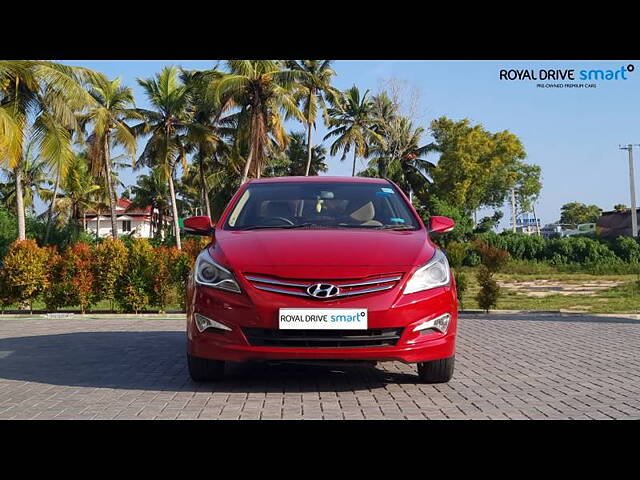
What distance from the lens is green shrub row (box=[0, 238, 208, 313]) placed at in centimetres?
1359

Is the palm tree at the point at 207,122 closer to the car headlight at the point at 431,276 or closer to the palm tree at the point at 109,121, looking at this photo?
the palm tree at the point at 109,121

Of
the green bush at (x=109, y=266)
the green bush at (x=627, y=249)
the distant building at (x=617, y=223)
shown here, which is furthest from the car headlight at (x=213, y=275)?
the distant building at (x=617, y=223)

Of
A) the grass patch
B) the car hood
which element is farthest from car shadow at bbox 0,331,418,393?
the grass patch

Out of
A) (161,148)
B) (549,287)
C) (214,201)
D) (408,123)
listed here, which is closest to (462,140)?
(408,123)

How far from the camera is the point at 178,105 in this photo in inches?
1629

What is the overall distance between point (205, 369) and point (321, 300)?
1302mm

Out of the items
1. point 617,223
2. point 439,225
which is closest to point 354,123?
point 617,223

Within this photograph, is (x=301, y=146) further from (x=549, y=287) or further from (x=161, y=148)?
(x=549, y=287)

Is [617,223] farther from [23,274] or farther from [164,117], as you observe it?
[23,274]

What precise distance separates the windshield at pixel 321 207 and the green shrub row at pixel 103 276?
7205 mm

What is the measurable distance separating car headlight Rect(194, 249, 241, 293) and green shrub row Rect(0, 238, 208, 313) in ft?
26.6

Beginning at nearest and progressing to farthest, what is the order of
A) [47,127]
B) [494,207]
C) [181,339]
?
[181,339]
[47,127]
[494,207]

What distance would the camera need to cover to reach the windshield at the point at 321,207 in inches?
247
